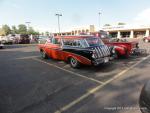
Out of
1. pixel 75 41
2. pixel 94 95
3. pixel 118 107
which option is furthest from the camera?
pixel 75 41

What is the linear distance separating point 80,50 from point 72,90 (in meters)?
3.18

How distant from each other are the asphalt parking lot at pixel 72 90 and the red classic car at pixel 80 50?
1.83 feet

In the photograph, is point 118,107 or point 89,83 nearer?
point 118,107

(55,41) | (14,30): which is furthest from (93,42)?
(14,30)

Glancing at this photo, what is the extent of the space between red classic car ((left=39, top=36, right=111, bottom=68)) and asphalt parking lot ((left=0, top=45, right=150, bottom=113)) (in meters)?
0.56

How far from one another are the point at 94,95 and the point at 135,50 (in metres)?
7.88

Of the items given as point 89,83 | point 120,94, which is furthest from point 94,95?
point 89,83

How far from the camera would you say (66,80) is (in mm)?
6938

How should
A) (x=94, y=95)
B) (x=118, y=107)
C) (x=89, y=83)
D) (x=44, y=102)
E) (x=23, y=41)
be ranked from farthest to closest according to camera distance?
(x=23, y=41) → (x=89, y=83) → (x=94, y=95) → (x=44, y=102) → (x=118, y=107)

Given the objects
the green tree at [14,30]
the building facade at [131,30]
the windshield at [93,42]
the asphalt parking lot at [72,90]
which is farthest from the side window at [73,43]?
the green tree at [14,30]

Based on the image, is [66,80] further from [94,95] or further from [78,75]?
[94,95]

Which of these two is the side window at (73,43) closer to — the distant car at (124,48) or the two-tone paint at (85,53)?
the two-tone paint at (85,53)

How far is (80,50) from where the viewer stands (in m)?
8.59

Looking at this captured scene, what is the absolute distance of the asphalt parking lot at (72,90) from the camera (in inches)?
177
